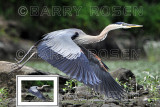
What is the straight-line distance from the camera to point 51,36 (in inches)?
175

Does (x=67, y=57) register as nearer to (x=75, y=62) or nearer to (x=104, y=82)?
(x=75, y=62)

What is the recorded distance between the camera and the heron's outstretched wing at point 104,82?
13.4 feet

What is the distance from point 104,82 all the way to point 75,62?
54 centimetres

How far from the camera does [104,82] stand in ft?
13.6

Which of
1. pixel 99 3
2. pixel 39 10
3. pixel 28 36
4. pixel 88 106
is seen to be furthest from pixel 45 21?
pixel 88 106

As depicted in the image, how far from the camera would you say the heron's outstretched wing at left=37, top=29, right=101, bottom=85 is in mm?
3758

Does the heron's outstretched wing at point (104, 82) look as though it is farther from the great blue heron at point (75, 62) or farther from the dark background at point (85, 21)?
the dark background at point (85, 21)

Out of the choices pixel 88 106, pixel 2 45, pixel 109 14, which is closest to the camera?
pixel 88 106

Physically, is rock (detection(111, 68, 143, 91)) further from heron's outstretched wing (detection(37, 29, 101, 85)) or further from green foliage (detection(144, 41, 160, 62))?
green foliage (detection(144, 41, 160, 62))

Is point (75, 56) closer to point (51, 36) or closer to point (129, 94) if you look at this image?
point (51, 36)

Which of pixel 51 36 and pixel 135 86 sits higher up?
pixel 51 36

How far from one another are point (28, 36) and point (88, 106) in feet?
28.0

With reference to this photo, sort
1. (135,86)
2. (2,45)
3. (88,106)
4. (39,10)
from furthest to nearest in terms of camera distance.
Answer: (39,10)
(2,45)
(135,86)
(88,106)

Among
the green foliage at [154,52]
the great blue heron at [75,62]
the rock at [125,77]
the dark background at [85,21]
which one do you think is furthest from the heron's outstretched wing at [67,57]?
the green foliage at [154,52]
